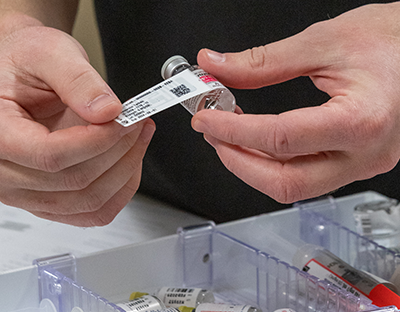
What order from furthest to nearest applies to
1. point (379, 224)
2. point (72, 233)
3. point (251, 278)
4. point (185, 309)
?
point (72, 233) → point (379, 224) → point (251, 278) → point (185, 309)

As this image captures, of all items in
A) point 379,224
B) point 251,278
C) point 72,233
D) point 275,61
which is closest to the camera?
point 275,61

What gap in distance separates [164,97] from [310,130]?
0.24 metres

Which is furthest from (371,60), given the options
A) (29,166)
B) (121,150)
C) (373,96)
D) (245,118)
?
(29,166)

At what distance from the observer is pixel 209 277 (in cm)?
107

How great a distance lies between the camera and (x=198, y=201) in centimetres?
151

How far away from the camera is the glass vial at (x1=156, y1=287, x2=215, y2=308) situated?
89 centimetres

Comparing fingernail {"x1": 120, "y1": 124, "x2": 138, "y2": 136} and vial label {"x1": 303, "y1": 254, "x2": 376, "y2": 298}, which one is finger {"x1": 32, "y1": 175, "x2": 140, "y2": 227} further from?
vial label {"x1": 303, "y1": 254, "x2": 376, "y2": 298}

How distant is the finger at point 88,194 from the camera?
843 millimetres

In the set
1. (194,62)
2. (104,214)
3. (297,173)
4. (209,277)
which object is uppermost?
(194,62)

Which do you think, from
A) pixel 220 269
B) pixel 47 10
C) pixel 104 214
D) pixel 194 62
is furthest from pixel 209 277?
pixel 47 10

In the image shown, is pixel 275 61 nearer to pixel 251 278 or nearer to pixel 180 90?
pixel 180 90

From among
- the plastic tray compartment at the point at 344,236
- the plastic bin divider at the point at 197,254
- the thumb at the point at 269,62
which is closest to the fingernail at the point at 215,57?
the thumb at the point at 269,62

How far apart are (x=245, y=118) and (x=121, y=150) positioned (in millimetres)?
236

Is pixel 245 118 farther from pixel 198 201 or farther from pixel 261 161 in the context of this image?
pixel 198 201
